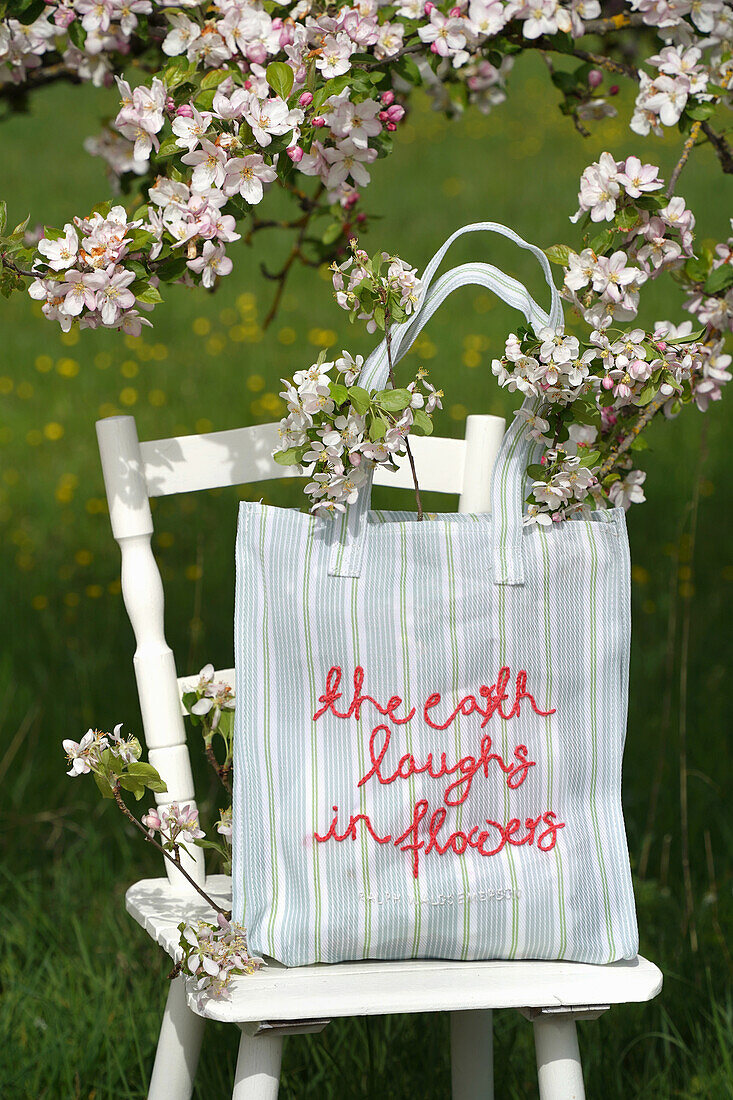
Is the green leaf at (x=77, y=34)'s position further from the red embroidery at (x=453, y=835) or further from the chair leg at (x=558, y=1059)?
the chair leg at (x=558, y=1059)

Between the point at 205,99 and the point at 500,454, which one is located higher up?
the point at 205,99

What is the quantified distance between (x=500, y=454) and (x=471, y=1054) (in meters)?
0.74

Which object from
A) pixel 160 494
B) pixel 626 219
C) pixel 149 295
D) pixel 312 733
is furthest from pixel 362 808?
pixel 626 219

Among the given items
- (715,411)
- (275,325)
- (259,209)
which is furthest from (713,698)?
(259,209)

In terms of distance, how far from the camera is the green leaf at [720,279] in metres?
1.38

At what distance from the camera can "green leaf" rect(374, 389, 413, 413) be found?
3.76 ft

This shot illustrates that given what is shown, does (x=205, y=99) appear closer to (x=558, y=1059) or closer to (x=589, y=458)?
(x=589, y=458)

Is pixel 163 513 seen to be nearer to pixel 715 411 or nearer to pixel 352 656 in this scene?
pixel 715 411

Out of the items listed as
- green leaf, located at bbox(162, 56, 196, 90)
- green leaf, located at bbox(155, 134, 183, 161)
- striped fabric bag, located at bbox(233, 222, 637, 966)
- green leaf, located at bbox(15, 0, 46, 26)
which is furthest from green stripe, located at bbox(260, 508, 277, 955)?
green leaf, located at bbox(15, 0, 46, 26)

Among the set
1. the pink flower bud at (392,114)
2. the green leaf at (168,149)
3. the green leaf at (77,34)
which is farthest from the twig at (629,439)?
the green leaf at (77,34)

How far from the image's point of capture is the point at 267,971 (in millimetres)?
1205

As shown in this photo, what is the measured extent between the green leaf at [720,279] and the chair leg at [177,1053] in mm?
928

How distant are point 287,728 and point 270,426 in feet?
1.32

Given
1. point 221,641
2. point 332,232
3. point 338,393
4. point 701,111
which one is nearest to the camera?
point 338,393
